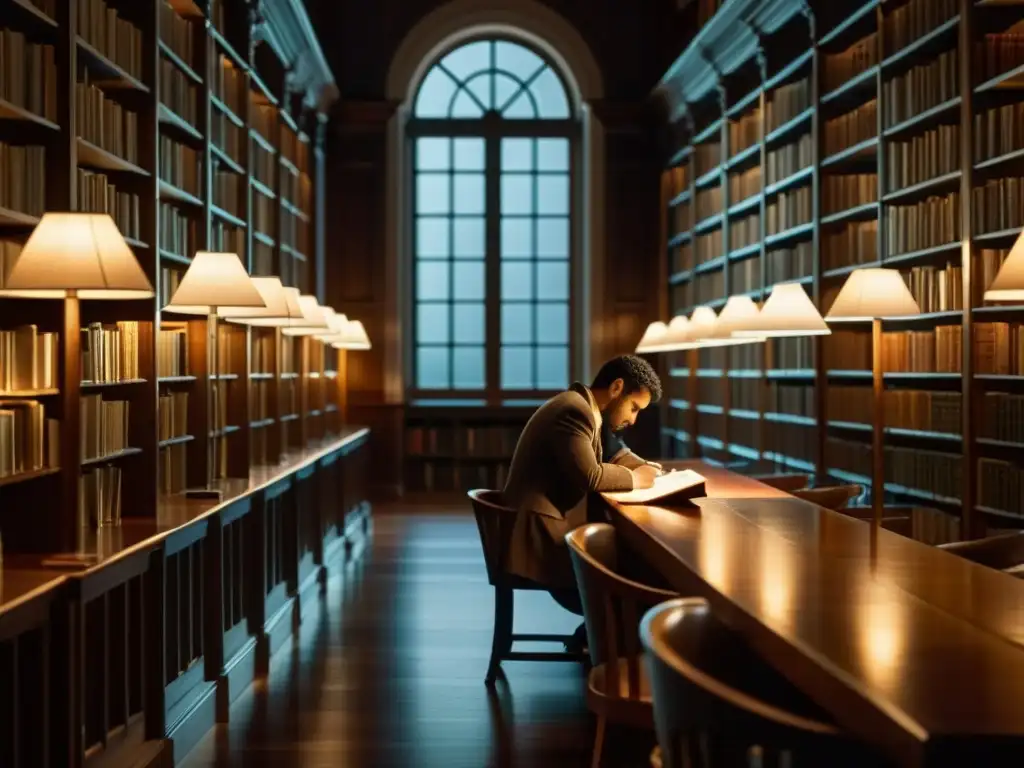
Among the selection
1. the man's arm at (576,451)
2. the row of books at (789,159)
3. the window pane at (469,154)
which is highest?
the window pane at (469,154)

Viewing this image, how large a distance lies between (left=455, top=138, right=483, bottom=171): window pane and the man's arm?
8.54 m

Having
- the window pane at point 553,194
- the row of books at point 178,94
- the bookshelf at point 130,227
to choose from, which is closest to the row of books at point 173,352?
the bookshelf at point 130,227

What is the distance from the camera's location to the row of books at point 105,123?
16.0ft

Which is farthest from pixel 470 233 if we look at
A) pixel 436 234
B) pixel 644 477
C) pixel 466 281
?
pixel 644 477

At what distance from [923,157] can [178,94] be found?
11.9 feet

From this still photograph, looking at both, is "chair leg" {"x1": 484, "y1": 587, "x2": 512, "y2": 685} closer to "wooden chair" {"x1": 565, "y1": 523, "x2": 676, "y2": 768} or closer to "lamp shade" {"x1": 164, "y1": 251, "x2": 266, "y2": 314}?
"lamp shade" {"x1": 164, "y1": 251, "x2": 266, "y2": 314}

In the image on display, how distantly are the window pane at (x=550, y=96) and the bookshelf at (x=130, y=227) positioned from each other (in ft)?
16.4

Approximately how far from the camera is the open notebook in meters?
5.26

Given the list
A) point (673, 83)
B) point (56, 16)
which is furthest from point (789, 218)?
point (56, 16)

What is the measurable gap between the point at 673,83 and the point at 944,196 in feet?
17.2

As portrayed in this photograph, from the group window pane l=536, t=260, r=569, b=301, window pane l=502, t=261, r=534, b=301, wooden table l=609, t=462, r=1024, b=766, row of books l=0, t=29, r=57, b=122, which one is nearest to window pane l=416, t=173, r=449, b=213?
window pane l=502, t=261, r=534, b=301

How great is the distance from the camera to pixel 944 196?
7.00 m

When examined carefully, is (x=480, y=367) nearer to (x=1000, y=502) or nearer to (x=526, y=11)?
(x=526, y=11)

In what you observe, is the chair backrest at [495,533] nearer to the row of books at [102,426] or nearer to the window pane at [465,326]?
the row of books at [102,426]
